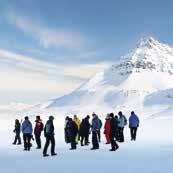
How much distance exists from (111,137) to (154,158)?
3872 mm

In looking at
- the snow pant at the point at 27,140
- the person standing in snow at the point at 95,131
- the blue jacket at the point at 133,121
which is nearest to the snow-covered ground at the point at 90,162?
the person standing in snow at the point at 95,131

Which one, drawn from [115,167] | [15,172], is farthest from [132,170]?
[15,172]

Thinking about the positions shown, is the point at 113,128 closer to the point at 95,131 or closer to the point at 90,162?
the point at 95,131

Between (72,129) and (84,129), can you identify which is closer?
(72,129)

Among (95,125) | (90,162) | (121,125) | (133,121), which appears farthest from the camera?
(133,121)

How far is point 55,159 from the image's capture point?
21.7 m

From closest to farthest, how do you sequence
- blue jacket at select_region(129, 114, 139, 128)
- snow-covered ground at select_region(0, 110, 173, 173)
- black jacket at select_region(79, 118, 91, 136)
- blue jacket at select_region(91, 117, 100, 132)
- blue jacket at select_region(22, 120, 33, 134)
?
1. snow-covered ground at select_region(0, 110, 173, 173)
2. blue jacket at select_region(22, 120, 33, 134)
3. blue jacket at select_region(91, 117, 100, 132)
4. black jacket at select_region(79, 118, 91, 136)
5. blue jacket at select_region(129, 114, 139, 128)

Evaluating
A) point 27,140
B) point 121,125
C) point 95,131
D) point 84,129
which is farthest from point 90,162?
point 121,125

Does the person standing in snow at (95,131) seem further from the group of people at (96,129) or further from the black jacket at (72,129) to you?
the black jacket at (72,129)

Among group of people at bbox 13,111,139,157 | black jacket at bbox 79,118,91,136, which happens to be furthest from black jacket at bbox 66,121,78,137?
black jacket at bbox 79,118,91,136

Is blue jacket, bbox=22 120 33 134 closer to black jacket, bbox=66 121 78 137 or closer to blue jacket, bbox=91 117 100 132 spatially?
black jacket, bbox=66 121 78 137

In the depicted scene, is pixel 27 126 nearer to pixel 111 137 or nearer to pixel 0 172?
pixel 111 137

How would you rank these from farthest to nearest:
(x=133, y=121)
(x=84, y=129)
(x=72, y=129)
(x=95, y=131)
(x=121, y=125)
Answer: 1. (x=133, y=121)
2. (x=121, y=125)
3. (x=84, y=129)
4. (x=95, y=131)
5. (x=72, y=129)

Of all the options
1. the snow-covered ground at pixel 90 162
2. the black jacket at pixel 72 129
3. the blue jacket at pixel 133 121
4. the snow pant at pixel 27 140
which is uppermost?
the blue jacket at pixel 133 121
